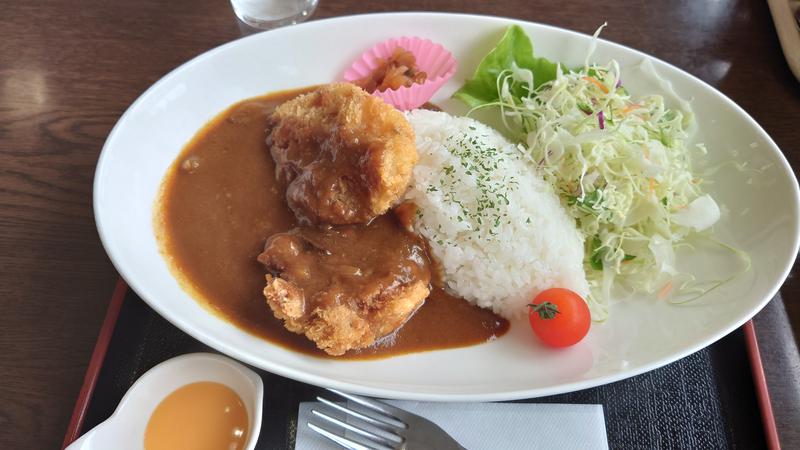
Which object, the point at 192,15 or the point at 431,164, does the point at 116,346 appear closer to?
the point at 431,164

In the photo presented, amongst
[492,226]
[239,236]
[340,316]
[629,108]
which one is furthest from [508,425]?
[629,108]

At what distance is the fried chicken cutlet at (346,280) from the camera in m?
1.87

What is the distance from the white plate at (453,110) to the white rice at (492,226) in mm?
197

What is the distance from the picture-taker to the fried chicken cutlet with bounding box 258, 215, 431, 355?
1.87 meters

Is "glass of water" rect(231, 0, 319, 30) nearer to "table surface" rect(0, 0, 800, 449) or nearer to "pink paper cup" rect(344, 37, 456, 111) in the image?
"table surface" rect(0, 0, 800, 449)

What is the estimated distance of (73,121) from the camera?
254 centimetres

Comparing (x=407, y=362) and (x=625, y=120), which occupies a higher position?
(x=625, y=120)

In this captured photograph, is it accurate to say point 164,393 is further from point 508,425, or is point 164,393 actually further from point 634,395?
point 634,395

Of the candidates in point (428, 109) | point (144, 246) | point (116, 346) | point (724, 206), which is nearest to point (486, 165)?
point (428, 109)

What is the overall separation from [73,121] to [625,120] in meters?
2.46

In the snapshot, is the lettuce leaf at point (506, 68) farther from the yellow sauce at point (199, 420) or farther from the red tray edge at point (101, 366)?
the yellow sauce at point (199, 420)

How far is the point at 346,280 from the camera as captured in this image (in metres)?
2.00

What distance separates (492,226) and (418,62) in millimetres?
943

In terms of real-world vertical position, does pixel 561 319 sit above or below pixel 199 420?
above
